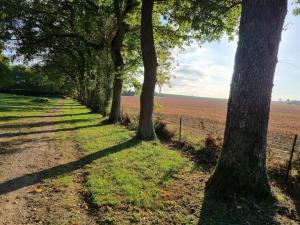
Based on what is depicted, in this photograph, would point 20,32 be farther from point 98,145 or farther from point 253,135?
point 253,135

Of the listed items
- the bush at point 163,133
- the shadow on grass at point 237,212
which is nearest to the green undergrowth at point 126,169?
the shadow on grass at point 237,212

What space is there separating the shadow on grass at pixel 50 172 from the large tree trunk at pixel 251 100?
4.79 meters

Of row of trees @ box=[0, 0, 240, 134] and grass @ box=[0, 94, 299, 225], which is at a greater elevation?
row of trees @ box=[0, 0, 240, 134]

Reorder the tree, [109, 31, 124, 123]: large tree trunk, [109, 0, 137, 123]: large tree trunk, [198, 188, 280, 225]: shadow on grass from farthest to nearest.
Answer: [109, 31, 124, 123]: large tree trunk → [109, 0, 137, 123]: large tree trunk → the tree → [198, 188, 280, 225]: shadow on grass

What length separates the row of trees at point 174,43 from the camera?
23.8 ft

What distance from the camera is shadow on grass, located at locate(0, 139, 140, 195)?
8.15 meters

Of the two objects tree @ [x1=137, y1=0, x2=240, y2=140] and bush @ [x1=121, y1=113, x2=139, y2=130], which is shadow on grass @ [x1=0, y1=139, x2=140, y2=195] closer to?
tree @ [x1=137, y1=0, x2=240, y2=140]

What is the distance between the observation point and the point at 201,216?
6656 millimetres

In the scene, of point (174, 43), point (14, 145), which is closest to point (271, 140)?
point (174, 43)

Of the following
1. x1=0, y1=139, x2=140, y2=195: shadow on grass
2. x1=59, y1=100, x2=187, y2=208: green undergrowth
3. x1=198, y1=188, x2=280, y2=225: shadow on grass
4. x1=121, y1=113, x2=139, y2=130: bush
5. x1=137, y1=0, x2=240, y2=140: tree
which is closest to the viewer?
x1=198, y1=188, x2=280, y2=225: shadow on grass

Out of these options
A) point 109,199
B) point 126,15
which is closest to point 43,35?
point 126,15

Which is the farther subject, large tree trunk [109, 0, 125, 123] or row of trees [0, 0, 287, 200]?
large tree trunk [109, 0, 125, 123]

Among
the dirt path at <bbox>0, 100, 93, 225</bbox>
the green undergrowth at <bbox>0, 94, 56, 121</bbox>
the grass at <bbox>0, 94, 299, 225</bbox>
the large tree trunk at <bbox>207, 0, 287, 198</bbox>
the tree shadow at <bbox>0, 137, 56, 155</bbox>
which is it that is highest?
the large tree trunk at <bbox>207, 0, 287, 198</bbox>

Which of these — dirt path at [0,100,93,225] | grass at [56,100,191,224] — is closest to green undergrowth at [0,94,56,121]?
dirt path at [0,100,93,225]
